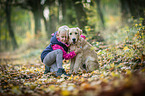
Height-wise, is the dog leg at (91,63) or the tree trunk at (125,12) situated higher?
the tree trunk at (125,12)

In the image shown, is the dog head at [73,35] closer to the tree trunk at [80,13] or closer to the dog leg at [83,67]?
the dog leg at [83,67]

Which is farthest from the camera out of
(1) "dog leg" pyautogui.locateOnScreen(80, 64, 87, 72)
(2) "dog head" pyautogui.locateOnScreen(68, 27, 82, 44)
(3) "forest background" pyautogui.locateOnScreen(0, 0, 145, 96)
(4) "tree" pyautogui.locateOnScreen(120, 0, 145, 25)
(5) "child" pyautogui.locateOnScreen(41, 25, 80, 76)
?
(4) "tree" pyautogui.locateOnScreen(120, 0, 145, 25)

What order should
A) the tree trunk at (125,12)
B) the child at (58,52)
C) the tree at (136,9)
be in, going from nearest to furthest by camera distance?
the child at (58,52) → the tree at (136,9) → the tree trunk at (125,12)

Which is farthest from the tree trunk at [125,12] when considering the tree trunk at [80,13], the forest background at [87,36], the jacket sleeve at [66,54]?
the jacket sleeve at [66,54]

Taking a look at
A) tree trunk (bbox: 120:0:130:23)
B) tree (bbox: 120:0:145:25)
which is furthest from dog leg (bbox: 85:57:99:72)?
tree trunk (bbox: 120:0:130:23)

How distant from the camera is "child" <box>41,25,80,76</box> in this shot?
13.4 ft

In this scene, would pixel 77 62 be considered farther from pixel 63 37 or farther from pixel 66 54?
pixel 63 37

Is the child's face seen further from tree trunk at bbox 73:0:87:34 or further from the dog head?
tree trunk at bbox 73:0:87:34

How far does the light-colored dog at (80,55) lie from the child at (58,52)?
0.16 m

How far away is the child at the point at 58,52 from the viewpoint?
4.07 metres

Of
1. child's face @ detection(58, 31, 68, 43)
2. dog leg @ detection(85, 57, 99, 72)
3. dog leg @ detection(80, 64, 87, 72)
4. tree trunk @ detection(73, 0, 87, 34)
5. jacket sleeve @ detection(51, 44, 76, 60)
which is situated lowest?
dog leg @ detection(80, 64, 87, 72)

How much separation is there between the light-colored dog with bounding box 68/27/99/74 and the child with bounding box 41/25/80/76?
16 cm

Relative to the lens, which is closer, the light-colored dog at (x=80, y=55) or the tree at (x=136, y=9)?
the light-colored dog at (x=80, y=55)

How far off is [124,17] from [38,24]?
1247 cm
